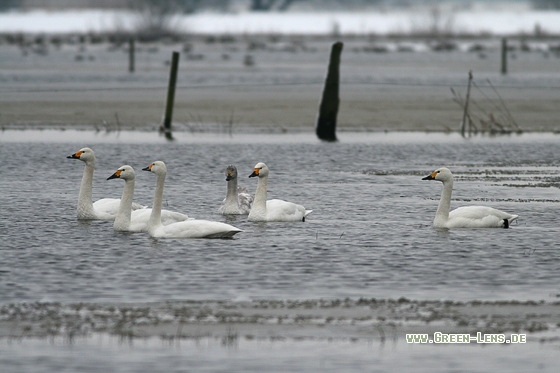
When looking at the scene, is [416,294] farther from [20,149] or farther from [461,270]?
[20,149]

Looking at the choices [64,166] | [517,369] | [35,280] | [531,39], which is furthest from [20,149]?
[531,39]

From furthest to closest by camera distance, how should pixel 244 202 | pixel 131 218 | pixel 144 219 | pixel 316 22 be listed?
pixel 316 22 < pixel 244 202 < pixel 131 218 < pixel 144 219

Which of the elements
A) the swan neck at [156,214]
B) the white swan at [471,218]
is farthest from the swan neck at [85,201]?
the white swan at [471,218]

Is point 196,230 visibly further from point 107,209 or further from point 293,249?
point 107,209

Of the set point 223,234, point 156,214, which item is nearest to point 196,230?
point 223,234

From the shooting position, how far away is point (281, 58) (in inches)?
2298

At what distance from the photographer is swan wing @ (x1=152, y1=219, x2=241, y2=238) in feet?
39.0

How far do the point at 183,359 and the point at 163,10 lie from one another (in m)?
77.1

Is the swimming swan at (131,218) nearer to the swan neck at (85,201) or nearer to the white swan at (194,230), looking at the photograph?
the white swan at (194,230)

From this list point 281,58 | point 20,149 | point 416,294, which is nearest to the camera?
point 416,294

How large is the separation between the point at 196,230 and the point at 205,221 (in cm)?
15

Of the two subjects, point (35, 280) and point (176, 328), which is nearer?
point (176, 328)

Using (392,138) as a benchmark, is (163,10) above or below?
above

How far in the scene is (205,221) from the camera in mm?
12008
